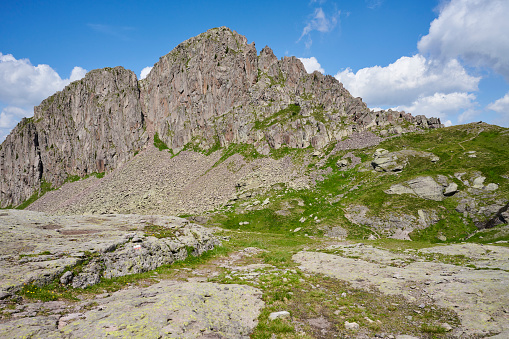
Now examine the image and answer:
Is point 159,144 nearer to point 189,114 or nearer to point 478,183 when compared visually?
point 189,114

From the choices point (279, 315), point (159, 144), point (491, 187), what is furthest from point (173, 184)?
point (491, 187)

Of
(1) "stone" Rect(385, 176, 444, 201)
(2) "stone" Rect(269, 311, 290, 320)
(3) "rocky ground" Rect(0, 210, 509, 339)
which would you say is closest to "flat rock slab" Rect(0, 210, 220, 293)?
(3) "rocky ground" Rect(0, 210, 509, 339)

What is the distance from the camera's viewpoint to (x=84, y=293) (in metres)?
→ 14.6

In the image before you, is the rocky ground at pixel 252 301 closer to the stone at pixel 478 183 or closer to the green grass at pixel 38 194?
the stone at pixel 478 183

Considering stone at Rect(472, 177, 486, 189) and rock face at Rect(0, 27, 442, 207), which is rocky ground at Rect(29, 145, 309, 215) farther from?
stone at Rect(472, 177, 486, 189)

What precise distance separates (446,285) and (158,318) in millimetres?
17992

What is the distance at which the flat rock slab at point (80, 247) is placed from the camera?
1455 centimetres

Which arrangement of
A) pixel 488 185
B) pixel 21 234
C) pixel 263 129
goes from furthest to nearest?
pixel 263 129, pixel 488 185, pixel 21 234

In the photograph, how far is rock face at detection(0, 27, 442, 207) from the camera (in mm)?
111206

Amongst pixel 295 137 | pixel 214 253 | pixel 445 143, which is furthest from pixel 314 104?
pixel 214 253

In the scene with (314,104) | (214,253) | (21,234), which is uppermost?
(314,104)

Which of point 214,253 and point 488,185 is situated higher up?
point 488,185

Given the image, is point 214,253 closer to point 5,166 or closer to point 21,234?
point 21,234

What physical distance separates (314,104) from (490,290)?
377 ft
